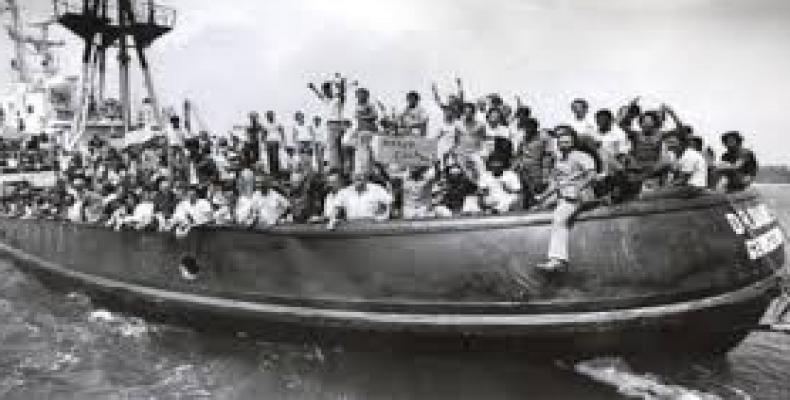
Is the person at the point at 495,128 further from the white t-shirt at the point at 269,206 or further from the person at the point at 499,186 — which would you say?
the white t-shirt at the point at 269,206

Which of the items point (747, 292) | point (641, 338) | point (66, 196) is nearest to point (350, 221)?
point (641, 338)

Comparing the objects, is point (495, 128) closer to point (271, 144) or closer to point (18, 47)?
point (271, 144)

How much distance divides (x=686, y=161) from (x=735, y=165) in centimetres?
128

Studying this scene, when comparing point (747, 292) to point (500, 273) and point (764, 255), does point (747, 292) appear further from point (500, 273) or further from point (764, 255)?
point (500, 273)

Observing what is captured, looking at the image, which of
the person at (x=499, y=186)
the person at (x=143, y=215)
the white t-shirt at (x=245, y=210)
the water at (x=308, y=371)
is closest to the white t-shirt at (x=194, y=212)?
the white t-shirt at (x=245, y=210)

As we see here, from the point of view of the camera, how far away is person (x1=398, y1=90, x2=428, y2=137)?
44.0ft

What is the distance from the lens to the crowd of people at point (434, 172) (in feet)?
30.4

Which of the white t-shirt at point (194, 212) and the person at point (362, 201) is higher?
the person at point (362, 201)

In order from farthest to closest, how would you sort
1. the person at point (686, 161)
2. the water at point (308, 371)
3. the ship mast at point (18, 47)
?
the ship mast at point (18, 47), the person at point (686, 161), the water at point (308, 371)

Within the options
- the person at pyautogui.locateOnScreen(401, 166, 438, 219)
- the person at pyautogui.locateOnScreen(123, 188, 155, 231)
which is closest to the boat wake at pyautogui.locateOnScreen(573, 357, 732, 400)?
the person at pyautogui.locateOnScreen(401, 166, 438, 219)

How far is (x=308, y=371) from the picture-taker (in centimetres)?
1123

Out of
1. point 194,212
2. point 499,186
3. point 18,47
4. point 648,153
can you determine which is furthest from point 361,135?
point 18,47

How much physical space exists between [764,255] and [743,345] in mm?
5041

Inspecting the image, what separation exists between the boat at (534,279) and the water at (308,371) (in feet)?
1.23
